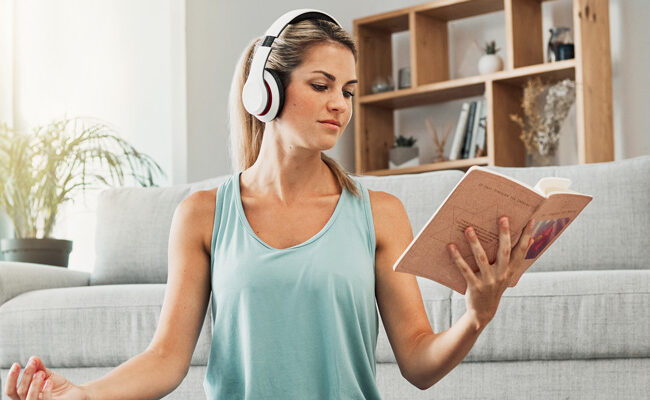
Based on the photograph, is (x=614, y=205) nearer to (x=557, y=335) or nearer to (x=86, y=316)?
(x=557, y=335)


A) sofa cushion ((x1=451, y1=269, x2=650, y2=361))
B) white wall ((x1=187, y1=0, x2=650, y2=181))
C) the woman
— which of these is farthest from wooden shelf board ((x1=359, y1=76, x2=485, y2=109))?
the woman

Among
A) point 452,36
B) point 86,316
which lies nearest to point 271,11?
point 452,36

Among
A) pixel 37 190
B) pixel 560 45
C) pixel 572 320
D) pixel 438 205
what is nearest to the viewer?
pixel 572 320

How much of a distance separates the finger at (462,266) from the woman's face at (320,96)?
0.27m

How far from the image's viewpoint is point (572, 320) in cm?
200

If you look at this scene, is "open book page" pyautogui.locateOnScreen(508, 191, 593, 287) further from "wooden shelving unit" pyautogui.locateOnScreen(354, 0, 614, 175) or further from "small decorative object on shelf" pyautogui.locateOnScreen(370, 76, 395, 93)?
"small decorative object on shelf" pyautogui.locateOnScreen(370, 76, 395, 93)

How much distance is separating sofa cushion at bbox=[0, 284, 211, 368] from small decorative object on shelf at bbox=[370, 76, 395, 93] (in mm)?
2628

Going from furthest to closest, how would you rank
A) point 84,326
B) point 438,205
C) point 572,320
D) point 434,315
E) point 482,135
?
point 482,135 < point 438,205 < point 84,326 < point 434,315 < point 572,320

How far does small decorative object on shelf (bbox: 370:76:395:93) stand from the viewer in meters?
4.77

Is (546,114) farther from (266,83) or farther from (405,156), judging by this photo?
(266,83)

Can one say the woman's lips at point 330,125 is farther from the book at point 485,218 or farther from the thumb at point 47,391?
the thumb at point 47,391

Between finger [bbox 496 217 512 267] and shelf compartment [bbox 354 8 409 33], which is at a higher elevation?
shelf compartment [bbox 354 8 409 33]

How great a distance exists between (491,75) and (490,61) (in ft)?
0.44

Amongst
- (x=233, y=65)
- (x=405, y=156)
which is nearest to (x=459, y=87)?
(x=405, y=156)
